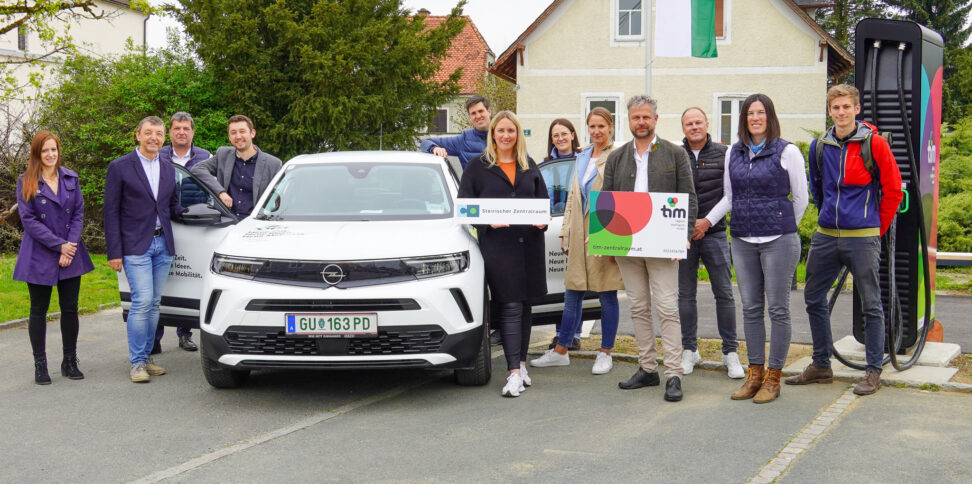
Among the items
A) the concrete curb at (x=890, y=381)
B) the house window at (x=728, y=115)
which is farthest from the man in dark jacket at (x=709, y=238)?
the house window at (x=728, y=115)

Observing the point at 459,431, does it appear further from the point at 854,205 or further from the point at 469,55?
the point at 469,55

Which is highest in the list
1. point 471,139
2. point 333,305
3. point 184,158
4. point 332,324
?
point 471,139

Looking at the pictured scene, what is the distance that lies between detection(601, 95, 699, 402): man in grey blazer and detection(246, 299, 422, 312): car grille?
5.32ft

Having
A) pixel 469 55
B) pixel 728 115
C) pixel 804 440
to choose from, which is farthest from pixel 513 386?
pixel 469 55

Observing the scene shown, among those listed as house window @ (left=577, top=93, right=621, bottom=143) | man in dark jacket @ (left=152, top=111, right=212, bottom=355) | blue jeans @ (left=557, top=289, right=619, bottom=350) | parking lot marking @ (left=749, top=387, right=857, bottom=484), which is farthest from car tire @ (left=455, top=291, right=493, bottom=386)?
house window @ (left=577, top=93, right=621, bottom=143)

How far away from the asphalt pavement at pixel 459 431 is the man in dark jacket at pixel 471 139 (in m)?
2.30

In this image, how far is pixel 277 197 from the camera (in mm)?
6922

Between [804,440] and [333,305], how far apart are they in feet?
9.20

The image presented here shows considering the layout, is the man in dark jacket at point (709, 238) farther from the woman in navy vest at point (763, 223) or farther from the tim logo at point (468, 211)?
the tim logo at point (468, 211)

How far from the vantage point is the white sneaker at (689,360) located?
22.7ft

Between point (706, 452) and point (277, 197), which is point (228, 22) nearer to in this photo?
point (277, 197)

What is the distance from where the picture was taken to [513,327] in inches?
249

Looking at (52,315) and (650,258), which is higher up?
(650,258)

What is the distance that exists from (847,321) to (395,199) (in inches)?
215
